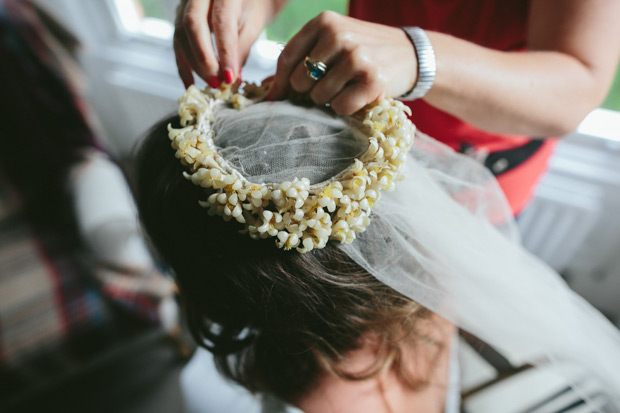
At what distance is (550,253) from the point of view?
1386 mm

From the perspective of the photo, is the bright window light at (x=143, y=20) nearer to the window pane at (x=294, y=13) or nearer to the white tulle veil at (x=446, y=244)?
the window pane at (x=294, y=13)

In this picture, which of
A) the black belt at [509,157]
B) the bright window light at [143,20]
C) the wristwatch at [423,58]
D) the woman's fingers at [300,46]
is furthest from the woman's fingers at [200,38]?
the bright window light at [143,20]

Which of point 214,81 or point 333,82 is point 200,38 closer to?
point 214,81

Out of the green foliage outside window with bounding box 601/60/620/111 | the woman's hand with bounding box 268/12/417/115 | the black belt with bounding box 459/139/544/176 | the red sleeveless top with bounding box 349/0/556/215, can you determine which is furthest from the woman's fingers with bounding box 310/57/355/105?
the green foliage outside window with bounding box 601/60/620/111

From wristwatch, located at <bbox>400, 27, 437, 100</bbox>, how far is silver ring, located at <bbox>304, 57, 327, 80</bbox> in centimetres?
13

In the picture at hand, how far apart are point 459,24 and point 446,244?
0.45m

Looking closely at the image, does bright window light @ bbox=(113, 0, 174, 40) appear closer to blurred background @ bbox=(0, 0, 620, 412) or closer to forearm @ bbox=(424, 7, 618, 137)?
blurred background @ bbox=(0, 0, 620, 412)

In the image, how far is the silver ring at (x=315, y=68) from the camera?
0.46 metres

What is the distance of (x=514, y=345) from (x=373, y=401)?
26cm

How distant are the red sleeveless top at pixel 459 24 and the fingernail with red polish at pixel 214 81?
347 millimetres

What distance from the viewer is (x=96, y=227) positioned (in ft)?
4.25

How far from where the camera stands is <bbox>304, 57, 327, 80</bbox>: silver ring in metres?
0.46

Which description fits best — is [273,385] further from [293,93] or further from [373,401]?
[293,93]

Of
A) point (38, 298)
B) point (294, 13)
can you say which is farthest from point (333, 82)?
point (38, 298)
